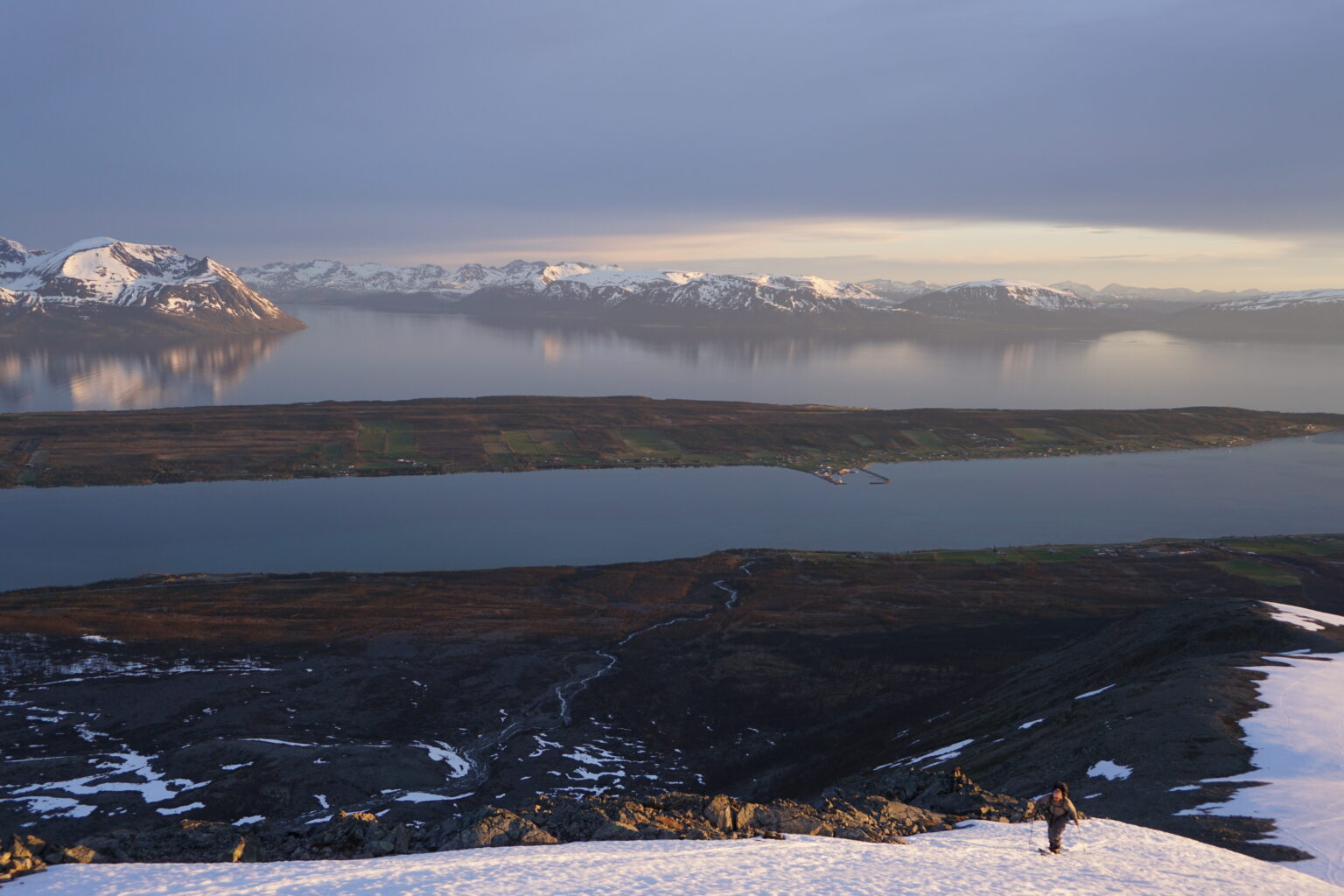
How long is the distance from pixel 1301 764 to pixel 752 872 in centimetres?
Answer: 1661

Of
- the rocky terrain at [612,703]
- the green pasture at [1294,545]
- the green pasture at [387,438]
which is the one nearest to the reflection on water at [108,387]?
the green pasture at [387,438]

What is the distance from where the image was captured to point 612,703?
1532 inches

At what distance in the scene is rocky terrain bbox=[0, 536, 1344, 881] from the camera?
70.2 feet

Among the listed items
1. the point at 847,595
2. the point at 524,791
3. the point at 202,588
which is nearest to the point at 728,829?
the point at 524,791

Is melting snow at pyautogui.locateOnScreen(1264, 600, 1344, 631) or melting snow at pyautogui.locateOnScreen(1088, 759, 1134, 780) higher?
melting snow at pyautogui.locateOnScreen(1264, 600, 1344, 631)

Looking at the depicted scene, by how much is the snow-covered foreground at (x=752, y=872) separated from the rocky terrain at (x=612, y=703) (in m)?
1.49

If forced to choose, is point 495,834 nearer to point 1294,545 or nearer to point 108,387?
point 1294,545

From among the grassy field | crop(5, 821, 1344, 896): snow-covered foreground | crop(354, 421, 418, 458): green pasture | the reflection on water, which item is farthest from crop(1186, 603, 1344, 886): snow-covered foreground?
the reflection on water

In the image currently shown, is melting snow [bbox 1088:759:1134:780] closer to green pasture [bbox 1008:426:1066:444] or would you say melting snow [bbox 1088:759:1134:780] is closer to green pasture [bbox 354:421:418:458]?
green pasture [bbox 354:421:418:458]

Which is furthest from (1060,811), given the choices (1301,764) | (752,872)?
(1301,764)

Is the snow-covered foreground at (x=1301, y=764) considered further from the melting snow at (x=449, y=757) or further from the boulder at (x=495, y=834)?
the melting snow at (x=449, y=757)

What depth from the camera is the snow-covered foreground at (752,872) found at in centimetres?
1499

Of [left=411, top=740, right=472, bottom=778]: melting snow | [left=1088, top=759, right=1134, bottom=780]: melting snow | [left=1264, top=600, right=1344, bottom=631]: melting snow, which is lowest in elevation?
[left=411, top=740, right=472, bottom=778]: melting snow

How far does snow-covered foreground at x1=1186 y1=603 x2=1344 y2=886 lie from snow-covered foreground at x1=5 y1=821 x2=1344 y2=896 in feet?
6.58
